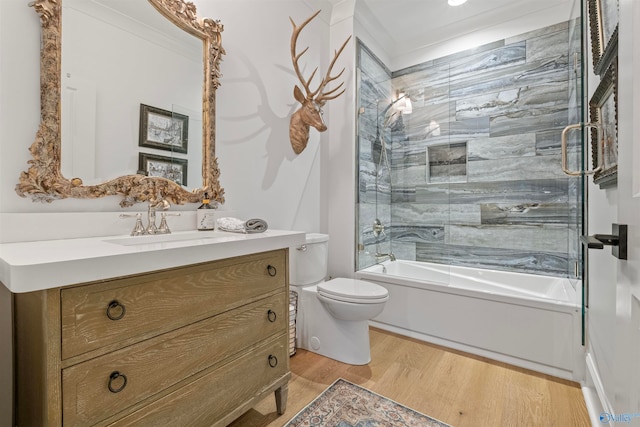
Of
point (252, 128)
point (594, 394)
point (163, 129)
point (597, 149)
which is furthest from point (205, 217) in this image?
point (594, 394)

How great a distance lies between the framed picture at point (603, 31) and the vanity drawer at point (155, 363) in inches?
66.6

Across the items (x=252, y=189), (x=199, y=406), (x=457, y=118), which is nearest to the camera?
(x=199, y=406)

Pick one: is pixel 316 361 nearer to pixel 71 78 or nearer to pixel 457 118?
pixel 71 78

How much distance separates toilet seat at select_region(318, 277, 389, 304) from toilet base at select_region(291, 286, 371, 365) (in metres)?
0.14

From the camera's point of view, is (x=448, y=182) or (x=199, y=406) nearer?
(x=199, y=406)

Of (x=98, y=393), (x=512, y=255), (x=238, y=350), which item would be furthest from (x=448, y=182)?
(x=98, y=393)

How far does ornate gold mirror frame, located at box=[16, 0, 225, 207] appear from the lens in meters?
1.11

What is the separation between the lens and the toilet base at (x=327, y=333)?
6.48ft

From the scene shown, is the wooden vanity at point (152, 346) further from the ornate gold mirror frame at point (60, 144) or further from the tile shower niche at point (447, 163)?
the tile shower niche at point (447, 163)

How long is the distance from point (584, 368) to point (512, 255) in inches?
44.9

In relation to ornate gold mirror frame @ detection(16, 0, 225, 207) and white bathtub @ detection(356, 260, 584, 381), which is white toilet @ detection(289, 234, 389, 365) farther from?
ornate gold mirror frame @ detection(16, 0, 225, 207)

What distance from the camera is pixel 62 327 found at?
76 cm

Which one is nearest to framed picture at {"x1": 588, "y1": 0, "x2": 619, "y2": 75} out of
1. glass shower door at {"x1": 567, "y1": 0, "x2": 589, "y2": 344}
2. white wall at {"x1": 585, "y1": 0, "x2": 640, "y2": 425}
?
white wall at {"x1": 585, "y1": 0, "x2": 640, "y2": 425}

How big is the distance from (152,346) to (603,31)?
7.16 feet
